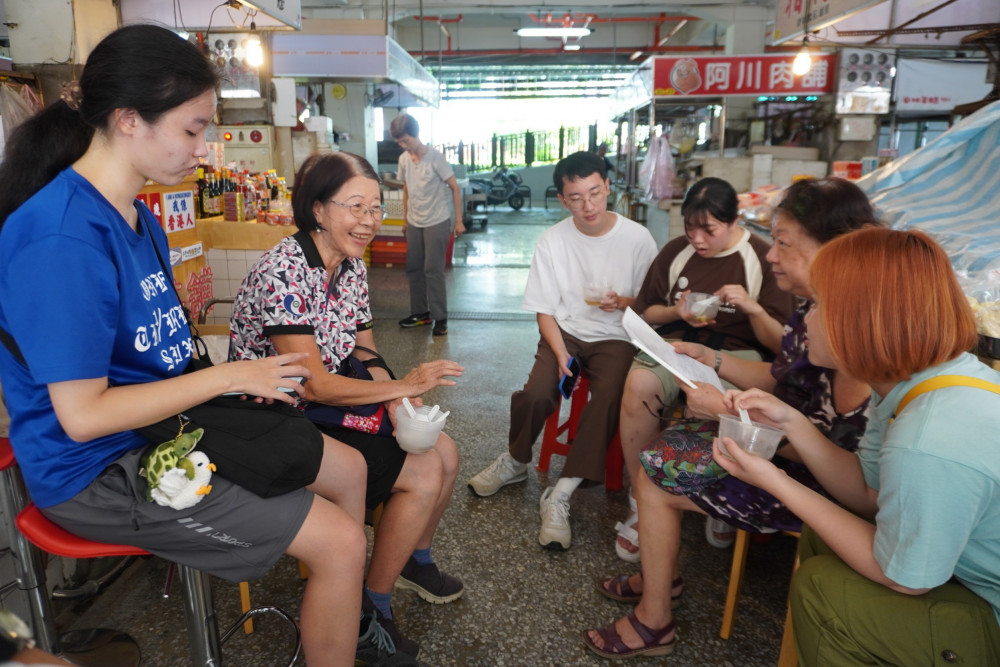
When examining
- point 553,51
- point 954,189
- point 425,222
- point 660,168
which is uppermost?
point 553,51

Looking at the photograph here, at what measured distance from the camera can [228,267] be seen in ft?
13.6

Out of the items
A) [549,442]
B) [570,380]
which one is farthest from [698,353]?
[549,442]

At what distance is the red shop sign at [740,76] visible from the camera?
296 inches

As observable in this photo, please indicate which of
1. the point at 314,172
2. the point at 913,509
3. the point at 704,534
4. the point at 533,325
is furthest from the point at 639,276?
the point at 533,325

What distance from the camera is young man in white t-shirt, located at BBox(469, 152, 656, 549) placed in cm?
265

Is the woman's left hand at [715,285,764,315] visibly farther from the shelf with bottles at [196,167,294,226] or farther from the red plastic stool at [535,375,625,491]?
the shelf with bottles at [196,167,294,226]

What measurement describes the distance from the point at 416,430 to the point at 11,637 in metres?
1.09

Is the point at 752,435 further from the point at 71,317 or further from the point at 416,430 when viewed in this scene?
the point at 71,317

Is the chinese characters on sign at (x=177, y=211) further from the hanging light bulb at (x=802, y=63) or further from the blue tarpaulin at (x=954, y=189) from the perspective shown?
the hanging light bulb at (x=802, y=63)

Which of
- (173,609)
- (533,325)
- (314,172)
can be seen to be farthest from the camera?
(533,325)

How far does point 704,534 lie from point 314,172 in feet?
6.24

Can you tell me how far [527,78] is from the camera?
642 inches

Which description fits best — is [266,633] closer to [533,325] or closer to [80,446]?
[80,446]

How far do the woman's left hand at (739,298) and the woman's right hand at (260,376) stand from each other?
1597mm
